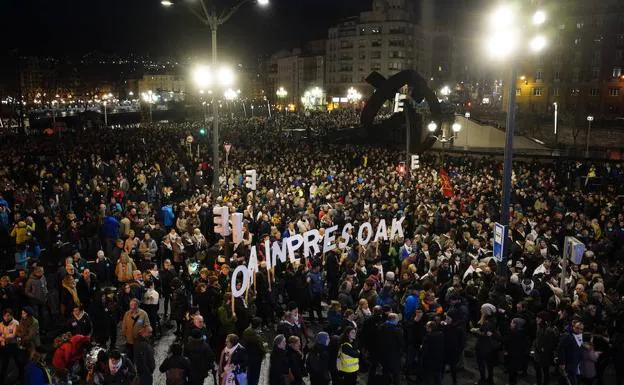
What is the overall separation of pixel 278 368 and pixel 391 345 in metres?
1.89

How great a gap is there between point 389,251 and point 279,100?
101 meters

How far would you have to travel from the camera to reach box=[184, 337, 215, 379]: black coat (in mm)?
7637

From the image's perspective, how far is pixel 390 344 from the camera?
27.5 ft

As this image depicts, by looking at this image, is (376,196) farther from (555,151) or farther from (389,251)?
(555,151)

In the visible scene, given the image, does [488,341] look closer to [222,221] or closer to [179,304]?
[222,221]

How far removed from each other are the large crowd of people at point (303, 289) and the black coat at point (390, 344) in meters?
0.02

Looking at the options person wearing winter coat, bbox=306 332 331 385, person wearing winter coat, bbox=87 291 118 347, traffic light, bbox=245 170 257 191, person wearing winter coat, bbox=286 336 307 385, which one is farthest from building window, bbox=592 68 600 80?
person wearing winter coat, bbox=87 291 118 347

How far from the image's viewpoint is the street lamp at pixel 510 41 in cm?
986

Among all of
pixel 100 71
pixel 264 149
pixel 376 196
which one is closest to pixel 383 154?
pixel 264 149

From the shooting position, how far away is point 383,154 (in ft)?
100

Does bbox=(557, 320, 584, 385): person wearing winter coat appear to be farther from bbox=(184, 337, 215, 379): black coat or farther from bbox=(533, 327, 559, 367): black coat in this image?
bbox=(184, 337, 215, 379): black coat

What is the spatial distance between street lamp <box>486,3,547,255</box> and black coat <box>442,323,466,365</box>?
8.08 feet

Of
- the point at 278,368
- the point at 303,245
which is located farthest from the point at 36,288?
the point at 303,245

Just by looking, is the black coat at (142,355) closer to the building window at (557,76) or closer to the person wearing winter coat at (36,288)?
the person wearing winter coat at (36,288)
